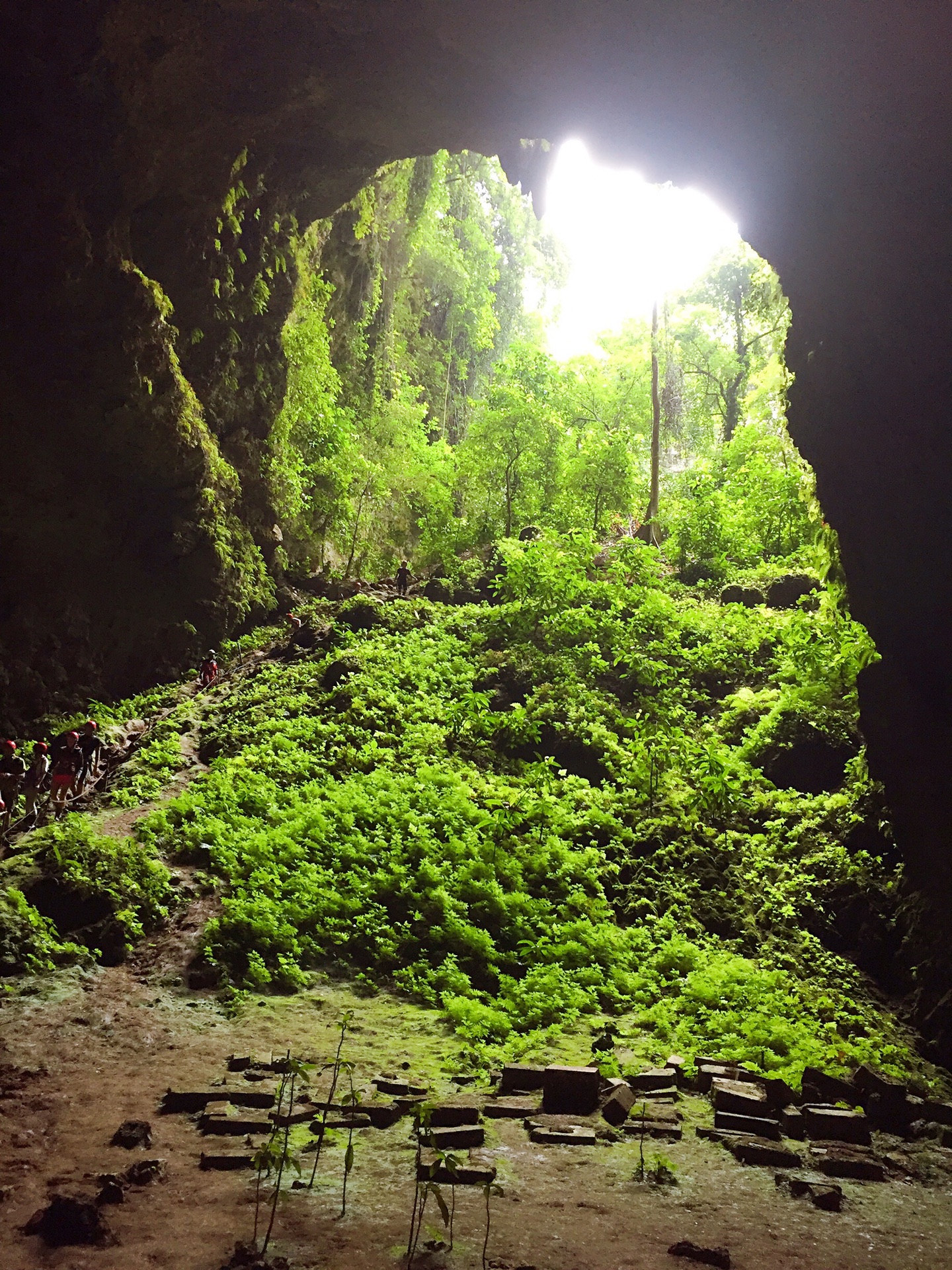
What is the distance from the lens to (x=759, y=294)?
605 inches

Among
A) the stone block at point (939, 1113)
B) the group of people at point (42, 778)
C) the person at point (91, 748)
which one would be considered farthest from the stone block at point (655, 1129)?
the person at point (91, 748)

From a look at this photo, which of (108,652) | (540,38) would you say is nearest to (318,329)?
(108,652)

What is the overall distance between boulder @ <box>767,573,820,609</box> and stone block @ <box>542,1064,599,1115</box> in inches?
523

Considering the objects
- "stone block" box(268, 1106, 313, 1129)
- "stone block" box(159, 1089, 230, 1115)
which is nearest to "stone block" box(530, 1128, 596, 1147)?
"stone block" box(268, 1106, 313, 1129)

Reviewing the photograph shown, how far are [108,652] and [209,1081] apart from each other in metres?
→ 13.6

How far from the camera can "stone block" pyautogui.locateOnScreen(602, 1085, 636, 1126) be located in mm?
5684

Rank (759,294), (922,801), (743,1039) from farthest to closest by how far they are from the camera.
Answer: (759,294), (922,801), (743,1039)

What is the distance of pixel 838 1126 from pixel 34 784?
1112 centimetres

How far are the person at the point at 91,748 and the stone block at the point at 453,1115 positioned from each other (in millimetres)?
9511

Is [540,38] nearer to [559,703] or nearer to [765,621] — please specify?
[559,703]

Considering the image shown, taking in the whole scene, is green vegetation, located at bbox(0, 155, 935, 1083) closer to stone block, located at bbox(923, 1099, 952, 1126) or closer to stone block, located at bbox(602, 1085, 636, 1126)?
stone block, located at bbox(923, 1099, 952, 1126)

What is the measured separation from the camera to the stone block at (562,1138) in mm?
5309

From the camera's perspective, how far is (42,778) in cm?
1206

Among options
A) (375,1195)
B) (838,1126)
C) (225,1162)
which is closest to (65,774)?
(225,1162)
